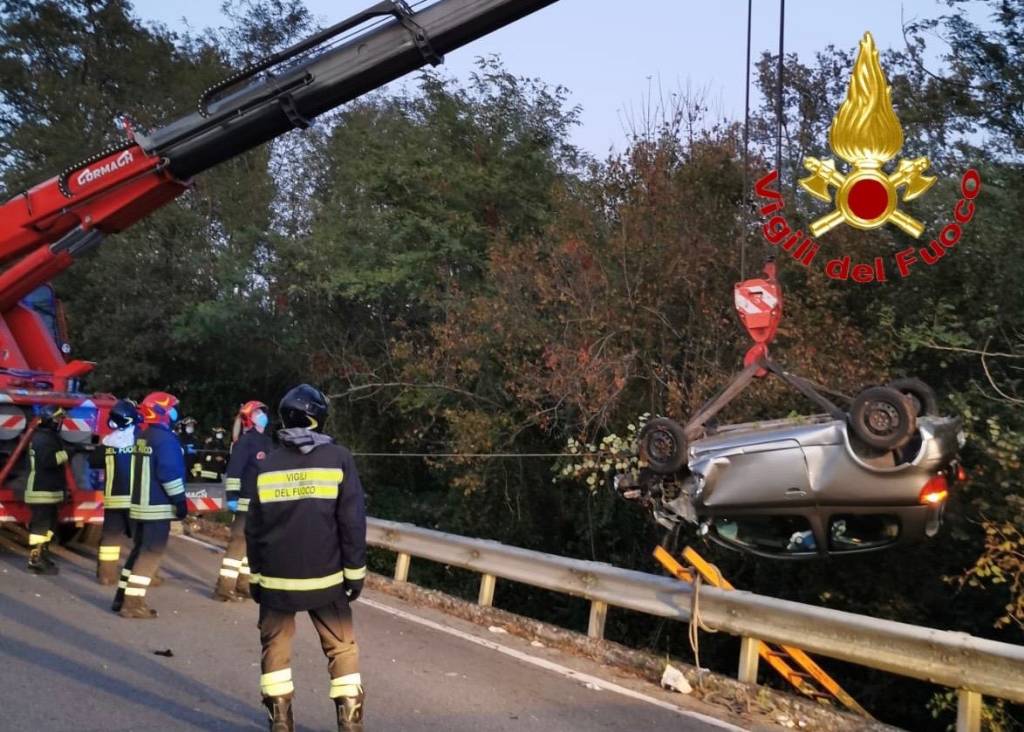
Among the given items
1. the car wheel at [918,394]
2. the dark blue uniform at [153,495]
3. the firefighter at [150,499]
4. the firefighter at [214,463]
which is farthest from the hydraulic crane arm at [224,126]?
the car wheel at [918,394]

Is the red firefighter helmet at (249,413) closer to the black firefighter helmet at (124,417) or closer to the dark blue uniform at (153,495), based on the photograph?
the dark blue uniform at (153,495)

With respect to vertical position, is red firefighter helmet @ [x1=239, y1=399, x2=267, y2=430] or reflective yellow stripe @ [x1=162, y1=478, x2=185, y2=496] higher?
red firefighter helmet @ [x1=239, y1=399, x2=267, y2=430]

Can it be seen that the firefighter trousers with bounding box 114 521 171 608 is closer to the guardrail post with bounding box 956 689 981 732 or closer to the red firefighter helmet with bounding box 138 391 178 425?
the red firefighter helmet with bounding box 138 391 178 425

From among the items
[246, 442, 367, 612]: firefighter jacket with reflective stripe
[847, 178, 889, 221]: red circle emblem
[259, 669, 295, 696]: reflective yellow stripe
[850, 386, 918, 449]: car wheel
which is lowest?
[259, 669, 295, 696]: reflective yellow stripe

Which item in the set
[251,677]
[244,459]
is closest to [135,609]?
[244,459]

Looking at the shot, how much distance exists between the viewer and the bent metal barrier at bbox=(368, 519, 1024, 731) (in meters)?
5.56

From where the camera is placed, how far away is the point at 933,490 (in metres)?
6.36

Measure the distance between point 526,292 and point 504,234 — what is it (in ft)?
8.48

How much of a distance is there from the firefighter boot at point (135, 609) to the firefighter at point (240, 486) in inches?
37.4

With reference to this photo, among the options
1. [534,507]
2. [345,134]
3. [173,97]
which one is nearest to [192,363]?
[345,134]

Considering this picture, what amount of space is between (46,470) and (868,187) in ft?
27.0

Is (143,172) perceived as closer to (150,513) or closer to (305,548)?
(150,513)

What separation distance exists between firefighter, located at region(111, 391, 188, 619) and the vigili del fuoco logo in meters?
5.91

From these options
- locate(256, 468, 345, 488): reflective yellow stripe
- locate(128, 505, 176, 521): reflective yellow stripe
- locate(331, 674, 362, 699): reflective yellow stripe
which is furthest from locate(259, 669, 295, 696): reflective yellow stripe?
locate(128, 505, 176, 521): reflective yellow stripe
